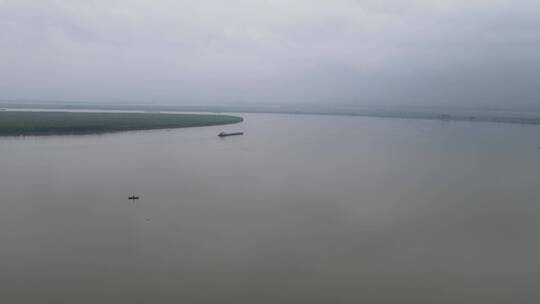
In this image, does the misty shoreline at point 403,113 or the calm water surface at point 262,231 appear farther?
the misty shoreline at point 403,113

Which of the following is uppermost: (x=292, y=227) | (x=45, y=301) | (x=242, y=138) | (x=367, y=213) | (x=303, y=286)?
(x=242, y=138)

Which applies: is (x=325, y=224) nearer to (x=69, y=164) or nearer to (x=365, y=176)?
(x=365, y=176)

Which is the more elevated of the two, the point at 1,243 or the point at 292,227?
the point at 292,227

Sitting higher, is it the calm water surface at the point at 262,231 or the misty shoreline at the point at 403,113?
the misty shoreline at the point at 403,113

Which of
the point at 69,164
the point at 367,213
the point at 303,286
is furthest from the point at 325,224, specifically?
the point at 69,164

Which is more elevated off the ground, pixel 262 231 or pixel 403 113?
pixel 403 113

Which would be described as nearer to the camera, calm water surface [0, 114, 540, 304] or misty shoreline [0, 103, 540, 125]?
calm water surface [0, 114, 540, 304]

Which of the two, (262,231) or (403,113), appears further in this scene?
(403,113)

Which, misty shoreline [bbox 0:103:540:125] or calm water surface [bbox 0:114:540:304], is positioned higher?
misty shoreline [bbox 0:103:540:125]
